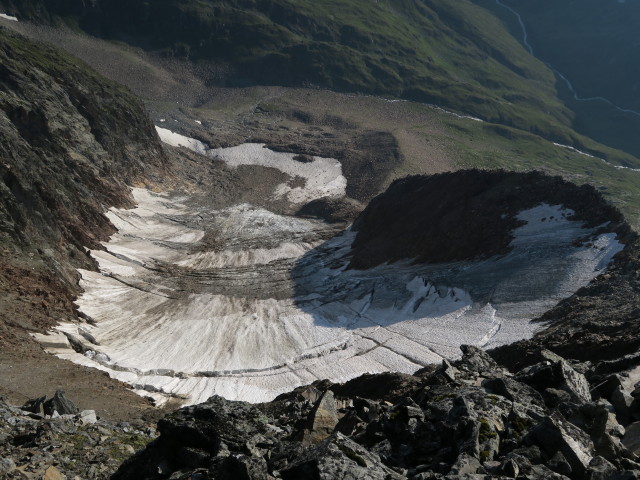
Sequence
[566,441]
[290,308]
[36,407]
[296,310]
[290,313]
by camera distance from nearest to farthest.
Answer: [566,441] → [36,407] → [290,313] → [296,310] → [290,308]

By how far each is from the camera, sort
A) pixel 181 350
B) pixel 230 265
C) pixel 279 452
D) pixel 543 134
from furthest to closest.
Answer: pixel 543 134, pixel 230 265, pixel 181 350, pixel 279 452

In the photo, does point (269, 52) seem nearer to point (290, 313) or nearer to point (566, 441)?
point (290, 313)

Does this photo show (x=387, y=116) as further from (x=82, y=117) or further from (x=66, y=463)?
(x=66, y=463)

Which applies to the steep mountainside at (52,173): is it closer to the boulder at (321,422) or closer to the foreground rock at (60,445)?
the foreground rock at (60,445)

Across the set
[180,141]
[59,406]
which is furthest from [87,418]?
[180,141]

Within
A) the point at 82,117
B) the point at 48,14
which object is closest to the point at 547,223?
the point at 82,117

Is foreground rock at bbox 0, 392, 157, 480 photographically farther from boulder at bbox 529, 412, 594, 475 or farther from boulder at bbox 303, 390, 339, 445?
boulder at bbox 529, 412, 594, 475

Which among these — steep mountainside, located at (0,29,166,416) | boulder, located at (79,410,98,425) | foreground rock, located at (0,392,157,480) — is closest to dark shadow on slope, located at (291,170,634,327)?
steep mountainside, located at (0,29,166,416)
